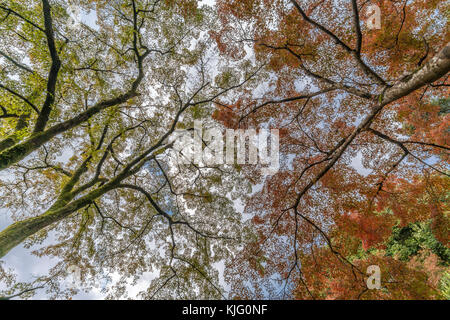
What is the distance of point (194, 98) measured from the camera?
7230 millimetres

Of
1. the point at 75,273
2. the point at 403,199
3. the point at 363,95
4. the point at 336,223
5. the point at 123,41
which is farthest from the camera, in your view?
the point at 75,273

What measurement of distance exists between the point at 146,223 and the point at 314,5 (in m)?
10.1

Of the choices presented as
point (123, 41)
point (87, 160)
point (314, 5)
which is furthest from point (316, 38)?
point (87, 160)

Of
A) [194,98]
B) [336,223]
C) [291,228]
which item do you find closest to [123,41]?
[194,98]

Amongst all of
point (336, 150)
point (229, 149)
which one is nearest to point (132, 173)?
point (229, 149)

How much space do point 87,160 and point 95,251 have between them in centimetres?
388

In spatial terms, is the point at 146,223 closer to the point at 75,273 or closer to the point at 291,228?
the point at 75,273

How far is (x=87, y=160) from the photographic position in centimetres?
645

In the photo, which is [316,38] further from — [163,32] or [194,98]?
[163,32]

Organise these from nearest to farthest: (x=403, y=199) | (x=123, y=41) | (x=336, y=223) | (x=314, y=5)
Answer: (x=314, y=5), (x=403, y=199), (x=336, y=223), (x=123, y=41)

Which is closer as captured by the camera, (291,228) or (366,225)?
(366,225)

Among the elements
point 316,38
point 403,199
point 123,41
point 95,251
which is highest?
point 123,41

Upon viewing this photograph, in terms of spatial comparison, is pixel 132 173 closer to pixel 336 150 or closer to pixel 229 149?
pixel 229 149

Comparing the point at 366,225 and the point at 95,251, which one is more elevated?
the point at 366,225
